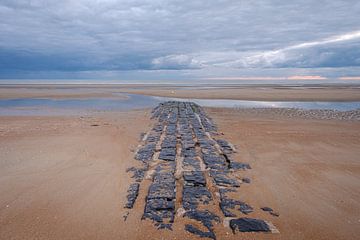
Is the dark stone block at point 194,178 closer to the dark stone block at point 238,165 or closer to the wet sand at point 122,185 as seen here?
the wet sand at point 122,185

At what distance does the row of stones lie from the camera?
4.38 meters

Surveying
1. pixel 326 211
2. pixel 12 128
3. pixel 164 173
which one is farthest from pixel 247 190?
pixel 12 128

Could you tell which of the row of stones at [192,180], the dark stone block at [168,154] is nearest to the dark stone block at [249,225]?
the row of stones at [192,180]

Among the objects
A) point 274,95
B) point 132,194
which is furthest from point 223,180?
point 274,95

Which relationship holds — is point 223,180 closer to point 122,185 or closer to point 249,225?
point 249,225

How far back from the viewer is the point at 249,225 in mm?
4223

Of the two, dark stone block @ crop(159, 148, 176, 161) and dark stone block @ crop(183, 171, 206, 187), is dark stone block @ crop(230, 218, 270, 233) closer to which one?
dark stone block @ crop(183, 171, 206, 187)

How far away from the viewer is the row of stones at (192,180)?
4.38 m

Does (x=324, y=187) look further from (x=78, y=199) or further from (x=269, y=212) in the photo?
(x=78, y=199)

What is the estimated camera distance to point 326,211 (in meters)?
4.88

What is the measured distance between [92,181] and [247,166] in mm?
3914

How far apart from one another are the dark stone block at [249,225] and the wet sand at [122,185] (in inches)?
5.1

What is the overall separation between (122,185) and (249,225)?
2884mm

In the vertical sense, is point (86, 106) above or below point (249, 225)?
above
